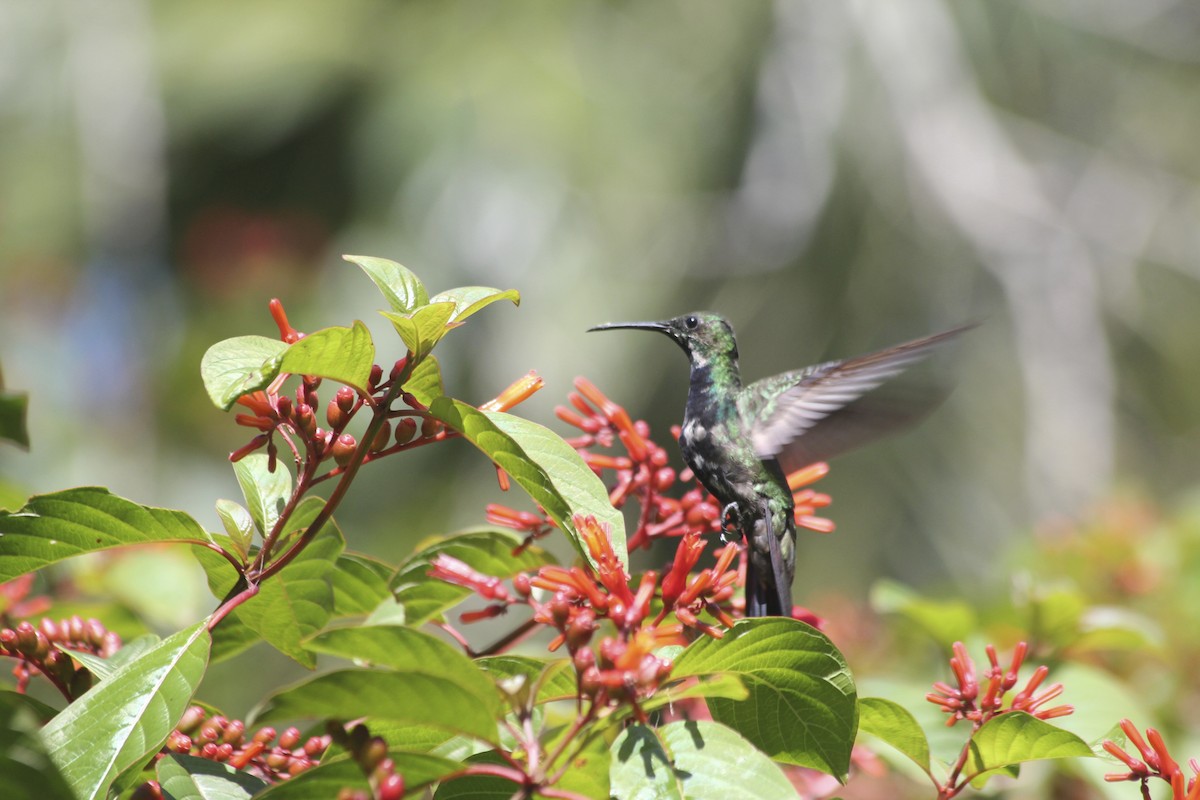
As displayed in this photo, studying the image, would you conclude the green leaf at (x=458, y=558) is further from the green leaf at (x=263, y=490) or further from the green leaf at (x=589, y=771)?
the green leaf at (x=589, y=771)

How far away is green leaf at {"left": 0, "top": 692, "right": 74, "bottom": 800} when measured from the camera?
0.64 m

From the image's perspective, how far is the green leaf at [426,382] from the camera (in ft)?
2.95

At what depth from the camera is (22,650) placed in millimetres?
905

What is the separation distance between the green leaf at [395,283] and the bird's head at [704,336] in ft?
2.05

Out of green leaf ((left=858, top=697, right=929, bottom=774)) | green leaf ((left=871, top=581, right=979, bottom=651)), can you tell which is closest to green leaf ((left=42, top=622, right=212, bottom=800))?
green leaf ((left=858, top=697, right=929, bottom=774))

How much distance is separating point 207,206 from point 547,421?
3.40 meters

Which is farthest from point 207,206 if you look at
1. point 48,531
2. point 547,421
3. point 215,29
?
point 48,531

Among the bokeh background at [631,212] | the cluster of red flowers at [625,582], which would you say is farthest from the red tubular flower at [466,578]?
the bokeh background at [631,212]

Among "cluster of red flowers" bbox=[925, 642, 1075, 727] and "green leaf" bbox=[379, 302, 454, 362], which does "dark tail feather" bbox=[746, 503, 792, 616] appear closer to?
"cluster of red flowers" bbox=[925, 642, 1075, 727]

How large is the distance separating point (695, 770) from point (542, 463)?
261 millimetres

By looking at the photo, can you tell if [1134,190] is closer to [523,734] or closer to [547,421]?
[547,421]

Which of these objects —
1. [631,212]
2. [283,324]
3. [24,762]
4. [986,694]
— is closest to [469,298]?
[283,324]

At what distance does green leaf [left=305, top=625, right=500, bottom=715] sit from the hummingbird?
2.08 feet

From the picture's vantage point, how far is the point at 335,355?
32.3 inches
